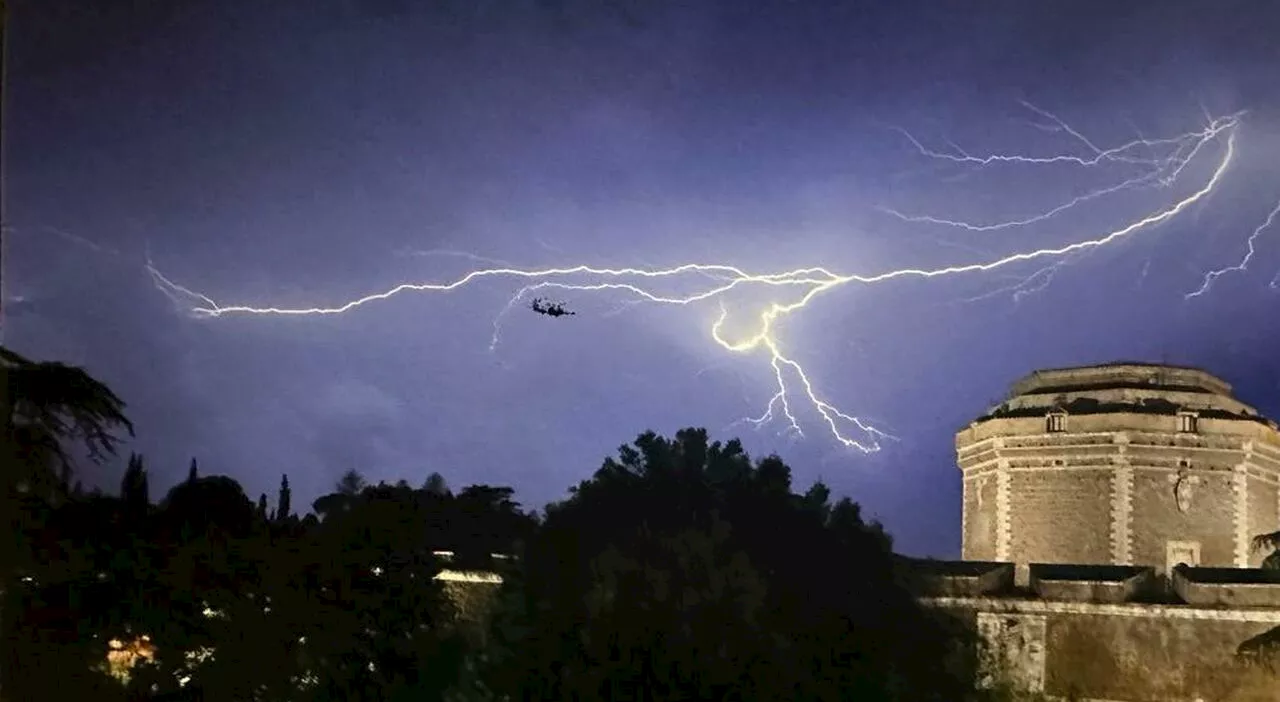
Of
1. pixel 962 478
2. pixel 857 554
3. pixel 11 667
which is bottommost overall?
pixel 11 667

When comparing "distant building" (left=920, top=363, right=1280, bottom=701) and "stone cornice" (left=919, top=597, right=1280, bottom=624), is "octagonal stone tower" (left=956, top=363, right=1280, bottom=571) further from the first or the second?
"stone cornice" (left=919, top=597, right=1280, bottom=624)

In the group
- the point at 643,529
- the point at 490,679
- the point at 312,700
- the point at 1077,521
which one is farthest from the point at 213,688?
the point at 1077,521

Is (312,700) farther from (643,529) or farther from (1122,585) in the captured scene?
(1122,585)

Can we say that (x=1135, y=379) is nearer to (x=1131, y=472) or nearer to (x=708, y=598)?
(x=1131, y=472)

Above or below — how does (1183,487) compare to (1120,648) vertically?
above

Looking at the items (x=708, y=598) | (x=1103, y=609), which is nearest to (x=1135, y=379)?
(x=1103, y=609)

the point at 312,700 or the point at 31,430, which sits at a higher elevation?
the point at 31,430

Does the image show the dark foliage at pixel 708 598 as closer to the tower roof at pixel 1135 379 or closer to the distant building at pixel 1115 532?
the distant building at pixel 1115 532
